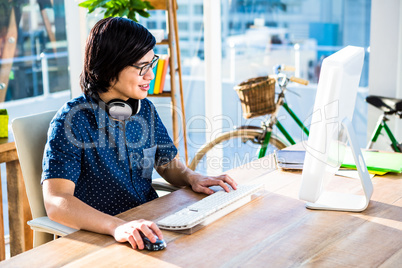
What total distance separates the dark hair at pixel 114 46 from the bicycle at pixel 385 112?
5.74 ft

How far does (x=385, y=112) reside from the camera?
2.98 metres

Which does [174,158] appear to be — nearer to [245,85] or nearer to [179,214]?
[179,214]

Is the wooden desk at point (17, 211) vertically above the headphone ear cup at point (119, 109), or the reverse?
the headphone ear cup at point (119, 109)

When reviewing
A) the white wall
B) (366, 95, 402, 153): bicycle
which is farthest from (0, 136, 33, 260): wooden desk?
the white wall

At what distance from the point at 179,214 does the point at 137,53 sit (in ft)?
1.77

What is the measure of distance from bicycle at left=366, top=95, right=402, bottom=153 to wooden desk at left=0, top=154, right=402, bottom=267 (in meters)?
1.38

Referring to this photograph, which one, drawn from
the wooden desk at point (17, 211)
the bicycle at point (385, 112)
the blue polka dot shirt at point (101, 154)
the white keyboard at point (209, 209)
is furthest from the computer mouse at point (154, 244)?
the bicycle at point (385, 112)

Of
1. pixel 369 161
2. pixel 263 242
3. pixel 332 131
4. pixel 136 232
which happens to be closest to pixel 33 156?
pixel 136 232

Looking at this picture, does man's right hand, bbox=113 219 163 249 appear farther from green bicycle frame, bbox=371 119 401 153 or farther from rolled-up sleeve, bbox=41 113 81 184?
green bicycle frame, bbox=371 119 401 153

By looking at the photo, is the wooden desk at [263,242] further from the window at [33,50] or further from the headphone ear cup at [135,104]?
the window at [33,50]

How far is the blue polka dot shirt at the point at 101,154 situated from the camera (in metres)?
1.58

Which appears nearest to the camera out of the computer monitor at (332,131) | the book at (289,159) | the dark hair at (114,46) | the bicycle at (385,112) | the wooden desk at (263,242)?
the wooden desk at (263,242)

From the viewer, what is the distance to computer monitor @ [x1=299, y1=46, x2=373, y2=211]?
1325 mm

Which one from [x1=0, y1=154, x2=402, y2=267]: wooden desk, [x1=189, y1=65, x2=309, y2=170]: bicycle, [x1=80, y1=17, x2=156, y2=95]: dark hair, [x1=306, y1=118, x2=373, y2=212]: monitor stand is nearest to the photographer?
[x1=0, y1=154, x2=402, y2=267]: wooden desk
